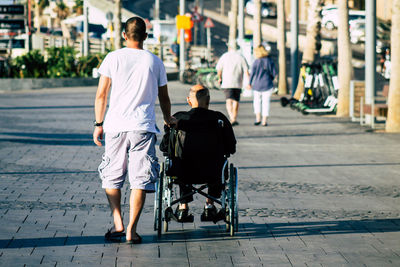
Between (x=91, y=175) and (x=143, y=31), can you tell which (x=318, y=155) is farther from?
(x=143, y=31)

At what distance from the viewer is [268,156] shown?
13367 millimetres

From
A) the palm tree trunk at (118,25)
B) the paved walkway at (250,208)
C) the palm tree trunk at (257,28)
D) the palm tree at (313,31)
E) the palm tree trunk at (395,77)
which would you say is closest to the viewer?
the paved walkway at (250,208)

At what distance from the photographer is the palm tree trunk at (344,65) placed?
826 inches

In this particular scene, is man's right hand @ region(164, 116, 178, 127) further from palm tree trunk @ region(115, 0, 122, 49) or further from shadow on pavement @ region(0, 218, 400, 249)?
palm tree trunk @ region(115, 0, 122, 49)

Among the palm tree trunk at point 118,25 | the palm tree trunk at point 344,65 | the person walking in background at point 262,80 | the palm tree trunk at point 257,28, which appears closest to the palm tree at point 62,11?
the palm tree trunk at point 118,25

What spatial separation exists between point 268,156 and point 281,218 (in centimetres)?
507

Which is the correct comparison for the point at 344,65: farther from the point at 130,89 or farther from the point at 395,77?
the point at 130,89

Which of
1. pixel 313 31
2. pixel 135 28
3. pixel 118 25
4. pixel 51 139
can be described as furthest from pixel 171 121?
pixel 118 25

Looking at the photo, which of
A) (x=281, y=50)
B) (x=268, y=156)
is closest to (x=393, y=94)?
(x=268, y=156)

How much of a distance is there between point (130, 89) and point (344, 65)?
1451 cm

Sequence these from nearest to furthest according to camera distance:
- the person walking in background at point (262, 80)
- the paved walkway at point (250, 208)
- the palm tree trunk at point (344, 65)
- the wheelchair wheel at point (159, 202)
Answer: the paved walkway at point (250, 208)
the wheelchair wheel at point (159, 202)
the person walking in background at point (262, 80)
the palm tree trunk at point (344, 65)

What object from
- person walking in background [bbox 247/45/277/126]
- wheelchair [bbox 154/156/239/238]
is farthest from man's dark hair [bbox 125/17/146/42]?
person walking in background [bbox 247/45/277/126]

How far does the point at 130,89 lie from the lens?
A: 7055 mm

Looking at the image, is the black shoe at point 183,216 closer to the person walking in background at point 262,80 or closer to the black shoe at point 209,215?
the black shoe at point 209,215
